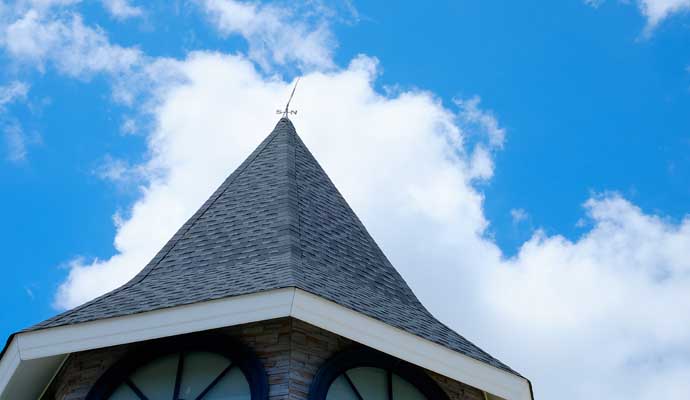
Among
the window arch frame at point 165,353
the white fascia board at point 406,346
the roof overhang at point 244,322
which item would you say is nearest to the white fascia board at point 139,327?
the roof overhang at point 244,322

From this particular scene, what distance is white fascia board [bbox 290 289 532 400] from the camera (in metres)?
8.70

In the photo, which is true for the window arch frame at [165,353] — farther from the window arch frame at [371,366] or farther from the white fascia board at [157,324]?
the window arch frame at [371,366]

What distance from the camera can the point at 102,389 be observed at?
9258mm

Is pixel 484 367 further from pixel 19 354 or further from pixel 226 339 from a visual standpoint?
pixel 19 354

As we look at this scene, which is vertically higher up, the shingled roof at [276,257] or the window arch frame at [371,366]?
the shingled roof at [276,257]

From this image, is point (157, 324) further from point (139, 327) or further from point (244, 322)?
point (244, 322)

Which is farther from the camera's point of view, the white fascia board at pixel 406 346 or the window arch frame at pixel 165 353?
the window arch frame at pixel 165 353

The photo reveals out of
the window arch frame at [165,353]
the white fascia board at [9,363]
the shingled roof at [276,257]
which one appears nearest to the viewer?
the window arch frame at [165,353]

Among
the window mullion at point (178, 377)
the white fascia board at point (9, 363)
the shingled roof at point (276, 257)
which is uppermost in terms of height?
the shingled roof at point (276, 257)

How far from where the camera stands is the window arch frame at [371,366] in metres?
8.91

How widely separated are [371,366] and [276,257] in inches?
64.5

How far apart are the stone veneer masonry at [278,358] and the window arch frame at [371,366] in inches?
2.6

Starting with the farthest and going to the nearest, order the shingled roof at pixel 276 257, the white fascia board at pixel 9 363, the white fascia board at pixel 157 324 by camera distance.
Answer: the shingled roof at pixel 276 257
the white fascia board at pixel 9 363
the white fascia board at pixel 157 324

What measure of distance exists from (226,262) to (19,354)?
2.44 m
